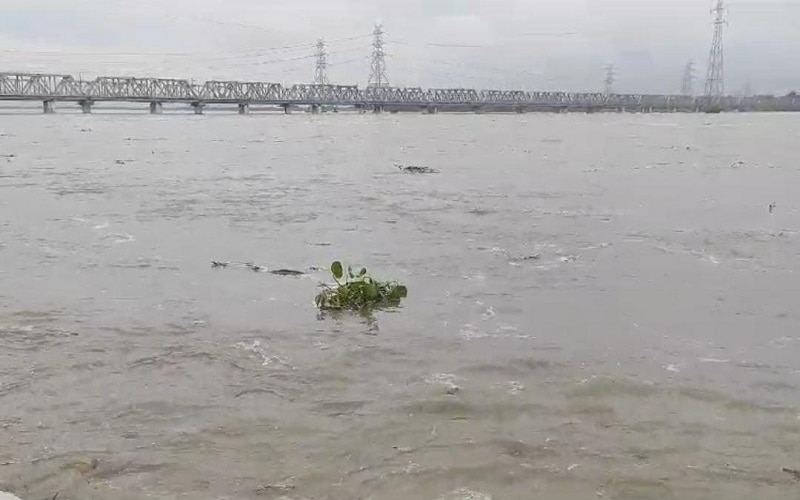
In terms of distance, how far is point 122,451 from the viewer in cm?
736

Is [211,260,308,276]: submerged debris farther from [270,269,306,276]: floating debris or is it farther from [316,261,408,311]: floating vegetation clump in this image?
[316,261,408,311]: floating vegetation clump

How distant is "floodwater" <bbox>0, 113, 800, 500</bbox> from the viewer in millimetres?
7055

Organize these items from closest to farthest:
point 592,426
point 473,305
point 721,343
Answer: point 592,426 → point 721,343 → point 473,305

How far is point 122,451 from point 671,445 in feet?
17.4

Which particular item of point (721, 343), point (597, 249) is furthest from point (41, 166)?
point (721, 343)

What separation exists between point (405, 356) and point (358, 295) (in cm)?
260

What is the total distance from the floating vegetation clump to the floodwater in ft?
1.03

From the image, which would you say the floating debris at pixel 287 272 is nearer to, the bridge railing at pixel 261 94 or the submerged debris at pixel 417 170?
the submerged debris at pixel 417 170

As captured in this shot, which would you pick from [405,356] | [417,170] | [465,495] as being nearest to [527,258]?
[405,356]

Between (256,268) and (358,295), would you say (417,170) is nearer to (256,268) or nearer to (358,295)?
(256,268)

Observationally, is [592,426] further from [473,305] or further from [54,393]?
[54,393]

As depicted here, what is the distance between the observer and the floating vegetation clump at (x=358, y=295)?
493 inches

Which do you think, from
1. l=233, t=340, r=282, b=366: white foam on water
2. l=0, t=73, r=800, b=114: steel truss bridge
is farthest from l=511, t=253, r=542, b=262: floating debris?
l=0, t=73, r=800, b=114: steel truss bridge

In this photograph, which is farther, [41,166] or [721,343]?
[41,166]
